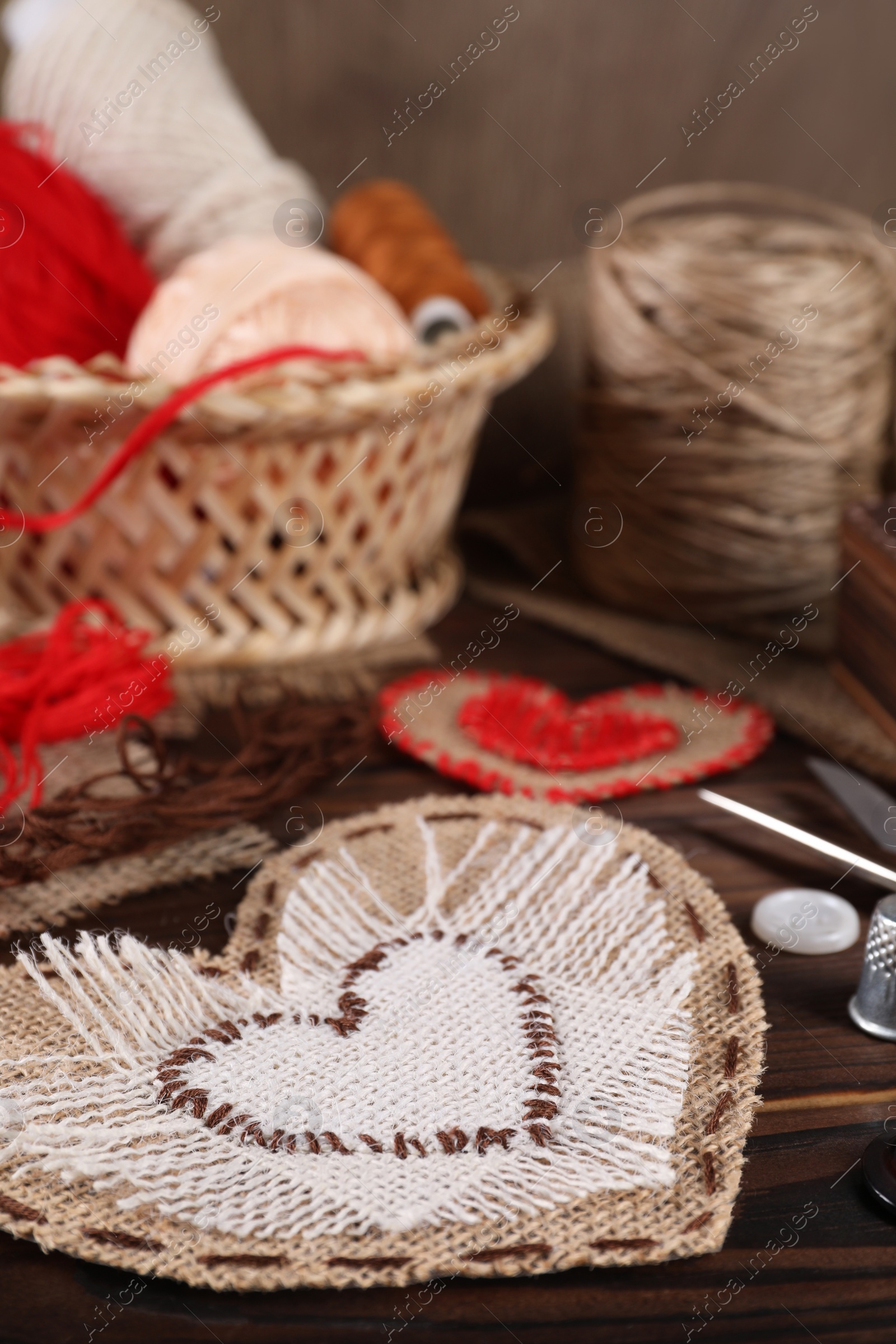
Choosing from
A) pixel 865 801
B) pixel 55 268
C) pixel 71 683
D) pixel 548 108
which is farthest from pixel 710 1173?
pixel 548 108

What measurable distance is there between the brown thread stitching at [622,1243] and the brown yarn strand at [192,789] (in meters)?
0.27

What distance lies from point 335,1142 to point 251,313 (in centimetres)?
46

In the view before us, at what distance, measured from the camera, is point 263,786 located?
22.4 inches

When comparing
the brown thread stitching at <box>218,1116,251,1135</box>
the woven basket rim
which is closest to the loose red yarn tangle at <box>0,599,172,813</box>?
the woven basket rim

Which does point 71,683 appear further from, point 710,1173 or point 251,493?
point 710,1173

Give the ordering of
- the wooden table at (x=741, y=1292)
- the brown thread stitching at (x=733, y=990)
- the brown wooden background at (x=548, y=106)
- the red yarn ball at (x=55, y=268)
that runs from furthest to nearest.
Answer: the brown wooden background at (x=548, y=106)
the red yarn ball at (x=55, y=268)
the brown thread stitching at (x=733, y=990)
the wooden table at (x=741, y=1292)

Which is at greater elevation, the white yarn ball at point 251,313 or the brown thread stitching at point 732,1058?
the white yarn ball at point 251,313

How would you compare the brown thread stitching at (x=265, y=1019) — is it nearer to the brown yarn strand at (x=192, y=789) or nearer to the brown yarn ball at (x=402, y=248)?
the brown yarn strand at (x=192, y=789)

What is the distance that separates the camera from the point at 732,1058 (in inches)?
15.8

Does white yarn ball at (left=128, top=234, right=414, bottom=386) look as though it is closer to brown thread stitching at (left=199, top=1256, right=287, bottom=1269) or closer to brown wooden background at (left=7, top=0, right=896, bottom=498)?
brown wooden background at (left=7, top=0, right=896, bottom=498)

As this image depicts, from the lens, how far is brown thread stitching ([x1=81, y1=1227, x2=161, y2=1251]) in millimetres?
329

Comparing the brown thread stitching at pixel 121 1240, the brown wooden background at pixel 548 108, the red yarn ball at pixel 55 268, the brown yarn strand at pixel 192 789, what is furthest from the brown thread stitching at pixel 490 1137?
the brown wooden background at pixel 548 108

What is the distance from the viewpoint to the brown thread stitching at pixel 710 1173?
1.15 ft

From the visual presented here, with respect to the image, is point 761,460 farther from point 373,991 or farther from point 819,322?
point 373,991
